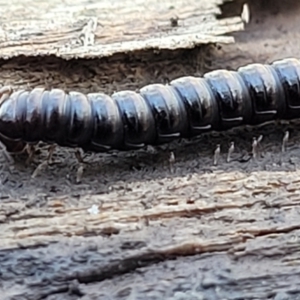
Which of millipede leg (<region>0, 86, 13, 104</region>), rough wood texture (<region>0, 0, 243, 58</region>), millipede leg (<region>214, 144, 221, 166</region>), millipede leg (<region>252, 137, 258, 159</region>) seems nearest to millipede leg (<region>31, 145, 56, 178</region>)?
millipede leg (<region>0, 86, 13, 104</region>)

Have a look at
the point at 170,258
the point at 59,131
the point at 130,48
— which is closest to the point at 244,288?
the point at 170,258

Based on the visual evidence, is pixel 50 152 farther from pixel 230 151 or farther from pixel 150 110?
pixel 230 151

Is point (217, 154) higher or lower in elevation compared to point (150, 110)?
lower

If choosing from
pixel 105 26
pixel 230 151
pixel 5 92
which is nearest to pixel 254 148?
pixel 230 151

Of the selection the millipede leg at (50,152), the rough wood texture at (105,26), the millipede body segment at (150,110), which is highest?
the rough wood texture at (105,26)

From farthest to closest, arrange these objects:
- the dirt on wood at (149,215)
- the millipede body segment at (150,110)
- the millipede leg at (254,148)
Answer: the millipede leg at (254,148) → the millipede body segment at (150,110) → the dirt on wood at (149,215)

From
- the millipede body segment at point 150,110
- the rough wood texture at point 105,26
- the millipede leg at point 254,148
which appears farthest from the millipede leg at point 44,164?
the millipede leg at point 254,148

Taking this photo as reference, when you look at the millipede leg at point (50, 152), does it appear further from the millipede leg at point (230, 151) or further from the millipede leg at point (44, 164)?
the millipede leg at point (230, 151)
